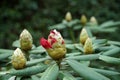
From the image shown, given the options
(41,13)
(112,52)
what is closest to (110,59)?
(112,52)

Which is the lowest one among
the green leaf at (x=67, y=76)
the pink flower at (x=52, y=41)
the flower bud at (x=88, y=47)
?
the green leaf at (x=67, y=76)

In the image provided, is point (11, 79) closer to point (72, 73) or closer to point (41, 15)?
point (72, 73)

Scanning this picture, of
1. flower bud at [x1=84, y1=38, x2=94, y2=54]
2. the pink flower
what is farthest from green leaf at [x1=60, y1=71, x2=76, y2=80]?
flower bud at [x1=84, y1=38, x2=94, y2=54]

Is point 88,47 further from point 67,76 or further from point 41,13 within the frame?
point 41,13

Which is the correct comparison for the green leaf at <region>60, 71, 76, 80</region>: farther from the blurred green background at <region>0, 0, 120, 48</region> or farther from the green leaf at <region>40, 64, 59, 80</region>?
the blurred green background at <region>0, 0, 120, 48</region>

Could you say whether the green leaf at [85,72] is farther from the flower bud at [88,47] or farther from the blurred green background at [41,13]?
the blurred green background at [41,13]

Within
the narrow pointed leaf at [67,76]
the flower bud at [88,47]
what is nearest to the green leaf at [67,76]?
the narrow pointed leaf at [67,76]
